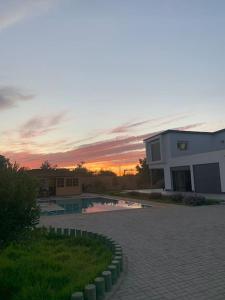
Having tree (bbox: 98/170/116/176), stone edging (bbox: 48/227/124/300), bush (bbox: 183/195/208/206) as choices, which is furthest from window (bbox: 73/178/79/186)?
stone edging (bbox: 48/227/124/300)

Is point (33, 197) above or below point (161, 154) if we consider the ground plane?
below

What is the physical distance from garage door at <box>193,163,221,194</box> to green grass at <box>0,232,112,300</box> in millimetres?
19935

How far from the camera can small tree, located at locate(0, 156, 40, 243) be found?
6430 millimetres

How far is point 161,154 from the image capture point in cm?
3428

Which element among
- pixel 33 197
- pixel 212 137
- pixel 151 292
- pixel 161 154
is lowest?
pixel 151 292

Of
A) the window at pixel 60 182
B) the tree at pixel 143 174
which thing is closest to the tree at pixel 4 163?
the window at pixel 60 182

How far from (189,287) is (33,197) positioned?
4.02m

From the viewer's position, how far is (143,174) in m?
47.9

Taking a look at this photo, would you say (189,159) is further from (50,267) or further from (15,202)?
(15,202)

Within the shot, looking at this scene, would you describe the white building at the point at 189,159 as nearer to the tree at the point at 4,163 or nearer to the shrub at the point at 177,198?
the shrub at the point at 177,198

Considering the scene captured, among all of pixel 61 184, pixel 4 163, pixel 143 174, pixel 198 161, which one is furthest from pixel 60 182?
pixel 4 163

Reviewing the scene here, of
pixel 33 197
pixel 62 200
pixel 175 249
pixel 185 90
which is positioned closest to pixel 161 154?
pixel 62 200

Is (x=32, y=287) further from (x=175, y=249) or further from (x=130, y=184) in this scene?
(x=130, y=184)

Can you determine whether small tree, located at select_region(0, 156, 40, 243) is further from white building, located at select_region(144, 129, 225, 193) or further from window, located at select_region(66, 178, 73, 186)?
window, located at select_region(66, 178, 73, 186)
